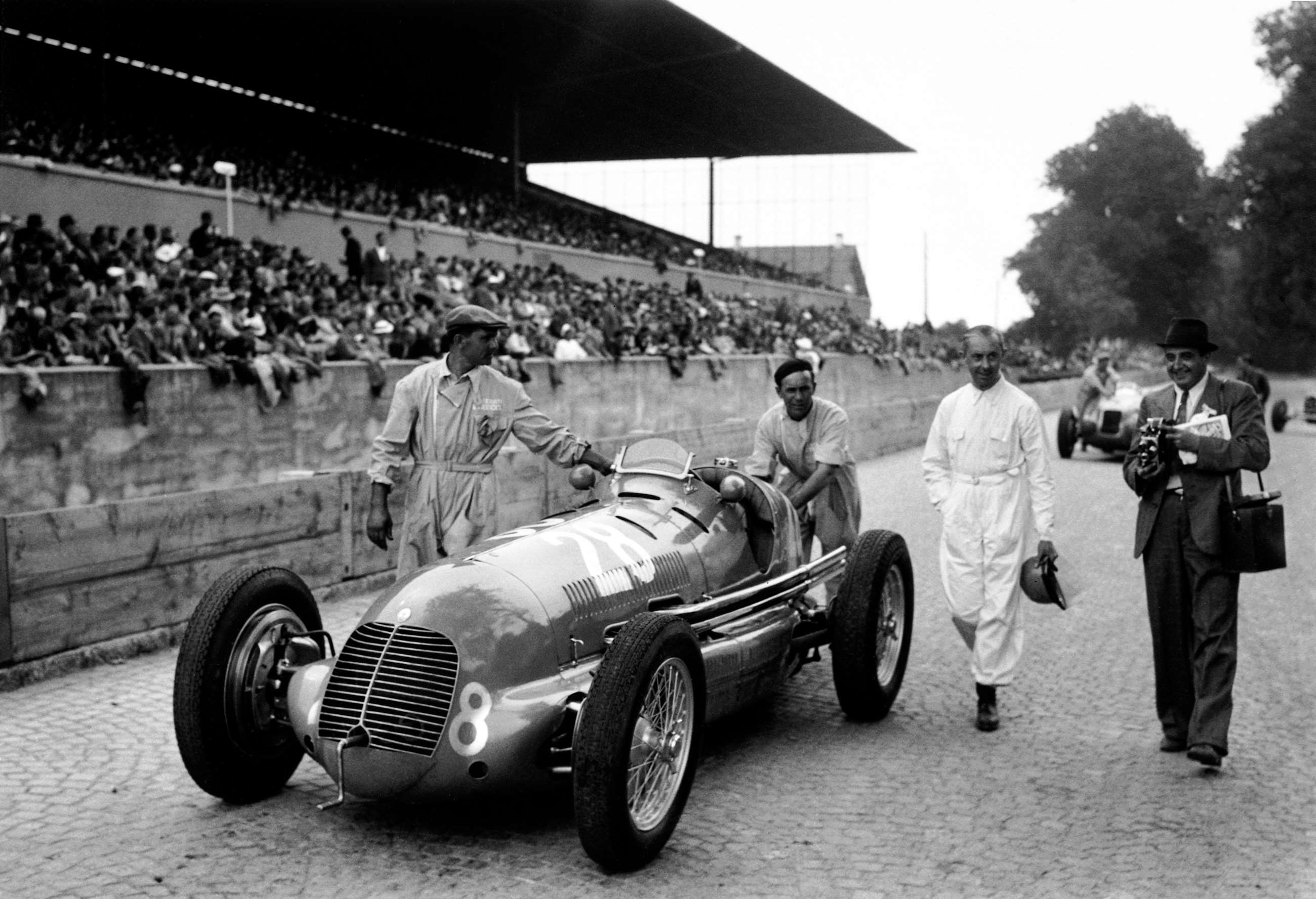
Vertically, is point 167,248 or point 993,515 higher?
point 167,248

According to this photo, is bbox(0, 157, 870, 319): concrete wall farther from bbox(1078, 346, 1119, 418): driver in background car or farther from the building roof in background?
the building roof in background

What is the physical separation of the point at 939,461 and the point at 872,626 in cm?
99

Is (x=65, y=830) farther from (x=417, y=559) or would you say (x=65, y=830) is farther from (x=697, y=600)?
(x=697, y=600)

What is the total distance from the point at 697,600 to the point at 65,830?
8.96ft

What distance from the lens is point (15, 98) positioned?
28547mm

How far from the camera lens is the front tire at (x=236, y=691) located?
5.05 meters

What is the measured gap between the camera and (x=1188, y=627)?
20.0 feet

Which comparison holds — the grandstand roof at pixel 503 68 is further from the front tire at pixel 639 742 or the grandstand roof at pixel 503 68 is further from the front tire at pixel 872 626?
the front tire at pixel 639 742

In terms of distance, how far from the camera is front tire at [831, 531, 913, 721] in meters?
6.46

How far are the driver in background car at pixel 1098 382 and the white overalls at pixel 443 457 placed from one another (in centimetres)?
1682

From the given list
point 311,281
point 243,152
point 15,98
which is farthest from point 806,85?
point 311,281

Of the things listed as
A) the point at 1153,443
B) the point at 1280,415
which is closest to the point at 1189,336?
the point at 1153,443

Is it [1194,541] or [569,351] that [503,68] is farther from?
[1194,541]

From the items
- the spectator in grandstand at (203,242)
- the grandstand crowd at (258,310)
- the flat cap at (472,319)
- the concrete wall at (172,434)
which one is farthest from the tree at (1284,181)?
the flat cap at (472,319)
